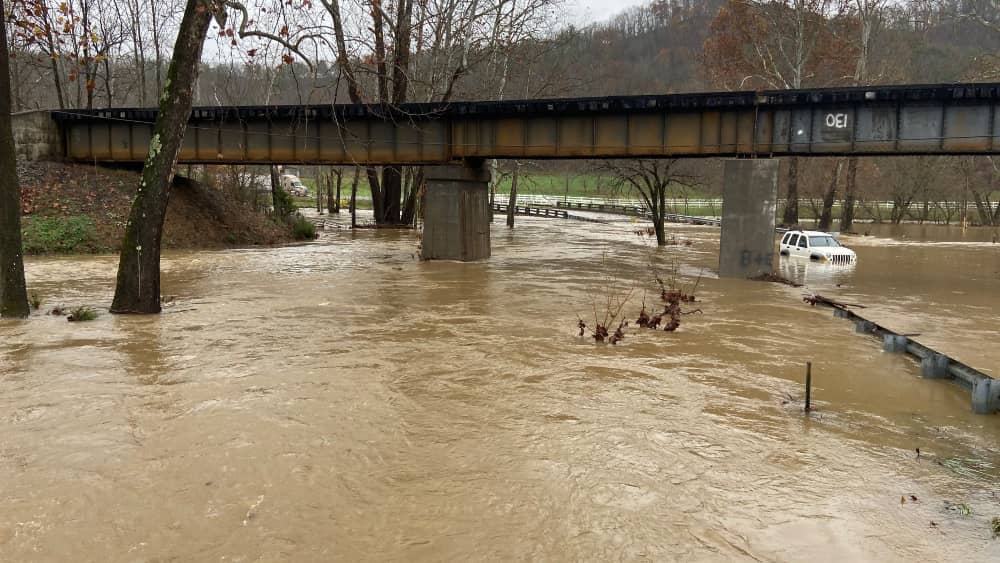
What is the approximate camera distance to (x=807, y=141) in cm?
2461

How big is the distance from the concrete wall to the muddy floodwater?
22.6m

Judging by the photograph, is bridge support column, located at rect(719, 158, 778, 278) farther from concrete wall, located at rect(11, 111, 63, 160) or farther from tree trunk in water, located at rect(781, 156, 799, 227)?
tree trunk in water, located at rect(781, 156, 799, 227)

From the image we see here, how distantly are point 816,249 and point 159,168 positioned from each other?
2473 cm

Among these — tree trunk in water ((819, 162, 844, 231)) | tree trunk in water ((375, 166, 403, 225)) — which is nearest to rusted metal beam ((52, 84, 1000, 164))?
tree trunk in water ((375, 166, 403, 225))

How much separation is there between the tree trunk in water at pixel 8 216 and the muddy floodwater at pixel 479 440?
0.68 metres

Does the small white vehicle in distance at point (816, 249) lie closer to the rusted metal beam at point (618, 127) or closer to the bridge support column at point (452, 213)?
the rusted metal beam at point (618, 127)

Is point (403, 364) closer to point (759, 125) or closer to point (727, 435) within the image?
point (727, 435)

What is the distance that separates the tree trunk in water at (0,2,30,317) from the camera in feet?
45.9

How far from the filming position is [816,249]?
30234mm

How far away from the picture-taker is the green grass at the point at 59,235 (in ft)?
93.2

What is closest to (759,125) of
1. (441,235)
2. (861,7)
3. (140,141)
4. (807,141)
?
(807,141)

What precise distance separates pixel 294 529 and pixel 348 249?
94.4 ft

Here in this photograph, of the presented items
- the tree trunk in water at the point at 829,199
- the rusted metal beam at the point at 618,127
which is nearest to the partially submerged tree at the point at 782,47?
the tree trunk in water at the point at 829,199

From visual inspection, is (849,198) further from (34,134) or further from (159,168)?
(159,168)
